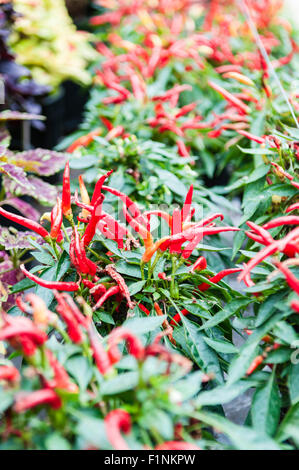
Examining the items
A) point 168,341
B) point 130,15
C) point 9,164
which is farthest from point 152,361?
point 130,15

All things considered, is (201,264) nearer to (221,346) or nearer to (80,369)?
(221,346)

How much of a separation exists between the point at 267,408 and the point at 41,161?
101 cm

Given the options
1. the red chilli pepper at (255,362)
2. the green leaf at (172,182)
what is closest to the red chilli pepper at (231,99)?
the green leaf at (172,182)

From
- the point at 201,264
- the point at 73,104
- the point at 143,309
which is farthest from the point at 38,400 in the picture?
the point at 73,104

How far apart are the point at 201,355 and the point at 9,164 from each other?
76 centimetres

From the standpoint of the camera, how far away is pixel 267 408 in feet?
2.61

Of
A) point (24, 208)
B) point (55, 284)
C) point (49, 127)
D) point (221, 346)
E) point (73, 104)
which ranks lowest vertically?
point (73, 104)

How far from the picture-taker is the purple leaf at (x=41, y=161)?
4.69 feet

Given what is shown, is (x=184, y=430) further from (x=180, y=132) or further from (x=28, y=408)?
(x=180, y=132)

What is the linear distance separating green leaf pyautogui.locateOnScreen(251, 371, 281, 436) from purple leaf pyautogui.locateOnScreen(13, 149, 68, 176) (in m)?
0.91

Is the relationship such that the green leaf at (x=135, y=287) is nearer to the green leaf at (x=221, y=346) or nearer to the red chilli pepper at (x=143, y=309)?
the red chilli pepper at (x=143, y=309)

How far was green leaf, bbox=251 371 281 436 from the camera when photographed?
0.77 meters

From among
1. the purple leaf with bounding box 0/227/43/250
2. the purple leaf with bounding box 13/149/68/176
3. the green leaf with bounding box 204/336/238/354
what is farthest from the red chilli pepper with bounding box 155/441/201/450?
the purple leaf with bounding box 13/149/68/176

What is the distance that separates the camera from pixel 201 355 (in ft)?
3.07
